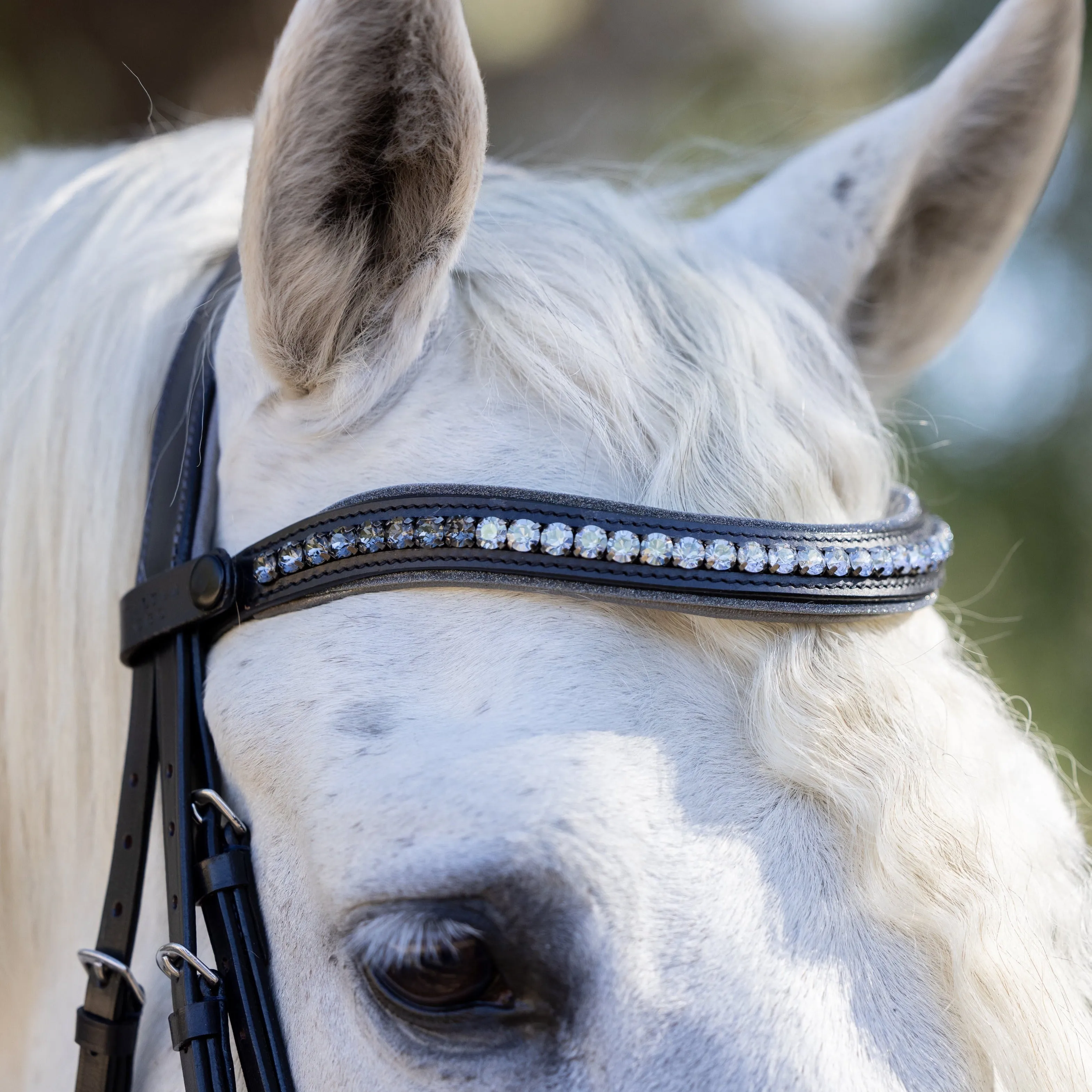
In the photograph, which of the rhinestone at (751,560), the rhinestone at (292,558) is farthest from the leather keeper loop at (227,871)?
the rhinestone at (751,560)

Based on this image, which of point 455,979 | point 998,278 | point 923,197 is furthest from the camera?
point 998,278

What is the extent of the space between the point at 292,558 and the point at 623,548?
0.89ft

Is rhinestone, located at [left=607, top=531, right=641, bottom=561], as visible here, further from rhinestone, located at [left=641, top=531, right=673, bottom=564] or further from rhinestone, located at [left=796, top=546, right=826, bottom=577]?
rhinestone, located at [left=796, top=546, right=826, bottom=577]

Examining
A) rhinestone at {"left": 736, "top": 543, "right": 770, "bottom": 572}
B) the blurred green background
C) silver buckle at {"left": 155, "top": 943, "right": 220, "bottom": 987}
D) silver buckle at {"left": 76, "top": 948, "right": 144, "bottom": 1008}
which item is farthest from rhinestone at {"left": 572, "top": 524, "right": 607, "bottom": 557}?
the blurred green background

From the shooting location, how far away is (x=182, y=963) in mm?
736

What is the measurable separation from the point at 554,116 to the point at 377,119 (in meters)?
3.39

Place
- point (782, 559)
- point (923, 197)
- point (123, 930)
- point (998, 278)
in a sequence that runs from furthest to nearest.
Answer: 1. point (998, 278)
2. point (923, 197)
3. point (123, 930)
4. point (782, 559)

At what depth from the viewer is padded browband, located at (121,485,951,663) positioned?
70 centimetres

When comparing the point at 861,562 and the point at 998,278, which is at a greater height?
the point at 998,278

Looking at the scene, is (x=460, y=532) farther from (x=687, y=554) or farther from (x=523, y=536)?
(x=687, y=554)

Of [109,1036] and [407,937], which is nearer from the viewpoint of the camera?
[407,937]

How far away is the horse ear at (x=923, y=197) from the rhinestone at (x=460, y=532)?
463mm

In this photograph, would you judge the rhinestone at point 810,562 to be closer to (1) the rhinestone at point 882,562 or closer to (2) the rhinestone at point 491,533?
(1) the rhinestone at point 882,562

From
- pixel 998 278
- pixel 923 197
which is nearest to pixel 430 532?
pixel 923 197
